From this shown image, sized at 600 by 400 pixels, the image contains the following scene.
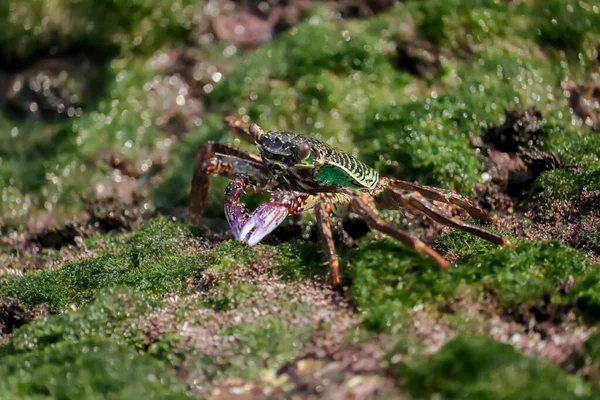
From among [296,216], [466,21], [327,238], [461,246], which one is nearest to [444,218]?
[461,246]

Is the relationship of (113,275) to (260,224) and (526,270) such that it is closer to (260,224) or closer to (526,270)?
(260,224)

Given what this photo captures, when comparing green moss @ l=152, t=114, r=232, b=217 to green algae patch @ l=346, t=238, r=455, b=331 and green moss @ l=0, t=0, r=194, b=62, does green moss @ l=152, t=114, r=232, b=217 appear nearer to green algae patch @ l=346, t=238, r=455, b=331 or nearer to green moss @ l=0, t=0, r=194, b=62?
green moss @ l=0, t=0, r=194, b=62

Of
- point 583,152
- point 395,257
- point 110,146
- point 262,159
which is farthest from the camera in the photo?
point 110,146

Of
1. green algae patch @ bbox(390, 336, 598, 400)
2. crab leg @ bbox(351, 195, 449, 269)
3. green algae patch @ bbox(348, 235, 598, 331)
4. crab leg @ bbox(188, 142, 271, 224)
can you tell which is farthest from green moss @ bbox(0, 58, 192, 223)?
green algae patch @ bbox(390, 336, 598, 400)

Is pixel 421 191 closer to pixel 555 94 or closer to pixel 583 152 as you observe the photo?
pixel 583 152

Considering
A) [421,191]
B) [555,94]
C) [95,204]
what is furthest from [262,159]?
[555,94]
